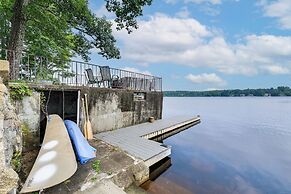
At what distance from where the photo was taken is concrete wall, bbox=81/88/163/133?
830cm

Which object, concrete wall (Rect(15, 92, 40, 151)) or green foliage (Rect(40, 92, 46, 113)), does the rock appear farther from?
green foliage (Rect(40, 92, 46, 113))

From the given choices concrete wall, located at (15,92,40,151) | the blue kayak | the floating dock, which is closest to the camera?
the blue kayak

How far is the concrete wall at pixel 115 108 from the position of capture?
8297 millimetres

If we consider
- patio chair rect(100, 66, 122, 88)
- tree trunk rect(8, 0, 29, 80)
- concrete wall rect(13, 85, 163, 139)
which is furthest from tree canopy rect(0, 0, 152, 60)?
concrete wall rect(13, 85, 163, 139)

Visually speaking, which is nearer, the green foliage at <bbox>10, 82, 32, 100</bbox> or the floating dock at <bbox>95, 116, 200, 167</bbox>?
the green foliage at <bbox>10, 82, 32, 100</bbox>

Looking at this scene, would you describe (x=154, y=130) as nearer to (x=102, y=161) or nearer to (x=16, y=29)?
(x=102, y=161)

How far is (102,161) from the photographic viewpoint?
17.7 ft

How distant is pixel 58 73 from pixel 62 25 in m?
2.66

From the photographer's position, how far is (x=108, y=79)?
1016 cm

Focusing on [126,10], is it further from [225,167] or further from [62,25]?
[225,167]

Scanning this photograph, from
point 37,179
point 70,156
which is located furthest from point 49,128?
point 37,179

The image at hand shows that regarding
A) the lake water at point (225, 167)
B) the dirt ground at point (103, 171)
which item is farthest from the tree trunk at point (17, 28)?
the lake water at point (225, 167)

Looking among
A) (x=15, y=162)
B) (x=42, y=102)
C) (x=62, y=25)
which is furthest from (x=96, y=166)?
(x=62, y=25)

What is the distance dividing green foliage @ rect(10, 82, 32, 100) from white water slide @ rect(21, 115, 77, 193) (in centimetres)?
139
